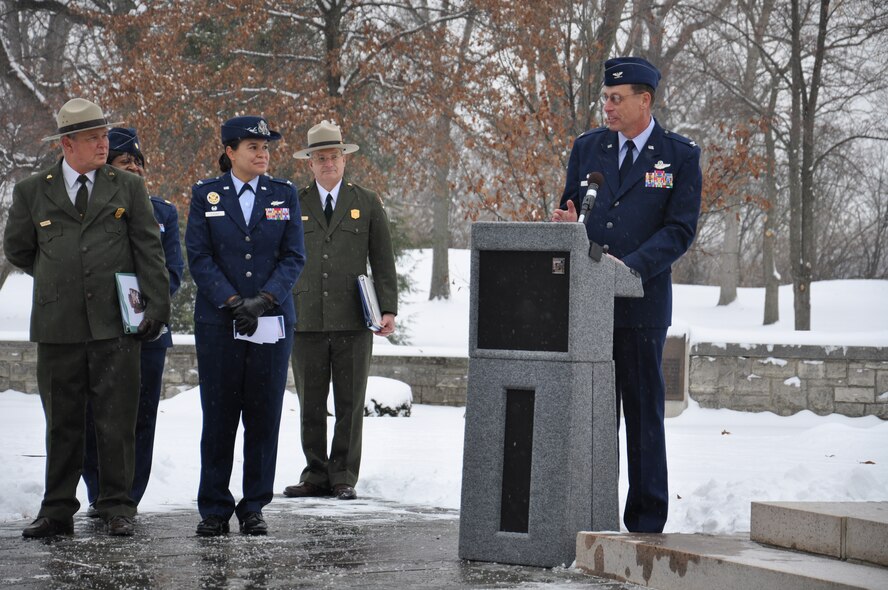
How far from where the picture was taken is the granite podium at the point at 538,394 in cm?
479

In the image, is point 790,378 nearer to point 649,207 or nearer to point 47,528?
point 649,207

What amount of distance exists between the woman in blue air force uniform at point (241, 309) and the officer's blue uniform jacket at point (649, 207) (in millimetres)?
1604

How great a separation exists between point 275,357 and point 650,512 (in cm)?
199

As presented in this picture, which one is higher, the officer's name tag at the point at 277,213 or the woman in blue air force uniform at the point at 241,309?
the officer's name tag at the point at 277,213

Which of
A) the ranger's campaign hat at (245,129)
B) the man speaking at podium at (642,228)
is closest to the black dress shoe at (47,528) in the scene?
the ranger's campaign hat at (245,129)

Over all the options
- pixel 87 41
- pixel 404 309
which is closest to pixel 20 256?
pixel 87 41

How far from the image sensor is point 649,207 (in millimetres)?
5277

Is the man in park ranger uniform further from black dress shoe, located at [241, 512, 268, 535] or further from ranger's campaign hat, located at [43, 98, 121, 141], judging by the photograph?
ranger's campaign hat, located at [43, 98, 121, 141]

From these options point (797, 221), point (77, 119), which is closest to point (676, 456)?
point (77, 119)

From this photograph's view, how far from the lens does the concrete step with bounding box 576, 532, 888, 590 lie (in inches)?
160

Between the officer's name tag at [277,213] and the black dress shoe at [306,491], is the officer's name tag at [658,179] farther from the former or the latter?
the black dress shoe at [306,491]

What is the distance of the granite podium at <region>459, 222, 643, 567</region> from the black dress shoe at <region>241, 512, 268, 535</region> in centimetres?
124

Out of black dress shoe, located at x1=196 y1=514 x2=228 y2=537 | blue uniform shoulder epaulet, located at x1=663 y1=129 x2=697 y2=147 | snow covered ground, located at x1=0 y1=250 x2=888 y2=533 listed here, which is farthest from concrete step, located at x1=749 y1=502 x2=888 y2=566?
→ black dress shoe, located at x1=196 y1=514 x2=228 y2=537

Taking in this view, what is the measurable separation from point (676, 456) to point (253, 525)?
14.4 ft
